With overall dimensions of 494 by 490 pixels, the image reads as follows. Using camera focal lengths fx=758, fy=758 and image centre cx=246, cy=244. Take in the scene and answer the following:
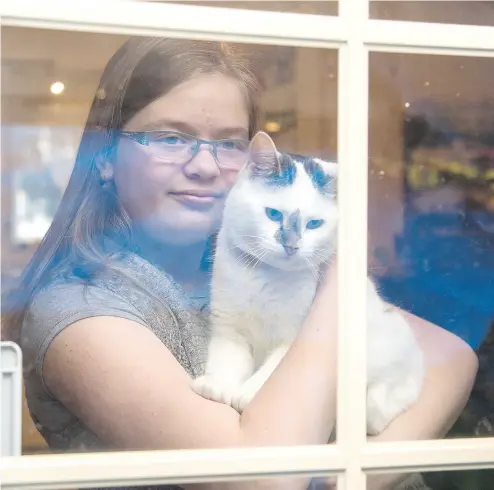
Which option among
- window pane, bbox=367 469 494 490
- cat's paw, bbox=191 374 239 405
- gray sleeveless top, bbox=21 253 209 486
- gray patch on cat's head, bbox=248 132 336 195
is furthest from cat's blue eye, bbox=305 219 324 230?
window pane, bbox=367 469 494 490

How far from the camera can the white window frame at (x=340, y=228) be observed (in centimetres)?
202

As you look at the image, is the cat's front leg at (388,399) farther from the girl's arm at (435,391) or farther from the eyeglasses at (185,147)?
the eyeglasses at (185,147)

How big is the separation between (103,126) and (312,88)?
594 millimetres

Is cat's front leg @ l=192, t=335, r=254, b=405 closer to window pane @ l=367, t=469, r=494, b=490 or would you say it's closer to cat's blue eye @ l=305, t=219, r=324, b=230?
cat's blue eye @ l=305, t=219, r=324, b=230

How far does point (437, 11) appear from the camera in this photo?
7.28 ft

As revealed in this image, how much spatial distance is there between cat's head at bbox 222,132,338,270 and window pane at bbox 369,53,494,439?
0.17m

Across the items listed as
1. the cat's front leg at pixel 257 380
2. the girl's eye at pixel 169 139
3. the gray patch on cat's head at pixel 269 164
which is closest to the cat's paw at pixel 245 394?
the cat's front leg at pixel 257 380

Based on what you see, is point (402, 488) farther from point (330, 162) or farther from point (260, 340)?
point (330, 162)

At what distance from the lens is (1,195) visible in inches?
78.3

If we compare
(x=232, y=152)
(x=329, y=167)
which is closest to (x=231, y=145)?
(x=232, y=152)

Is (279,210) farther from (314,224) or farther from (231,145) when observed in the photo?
(231,145)

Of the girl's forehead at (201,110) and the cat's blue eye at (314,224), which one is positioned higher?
the girl's forehead at (201,110)

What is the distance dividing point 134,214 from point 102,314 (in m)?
0.28

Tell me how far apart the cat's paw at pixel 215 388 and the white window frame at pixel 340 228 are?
0.15 meters
